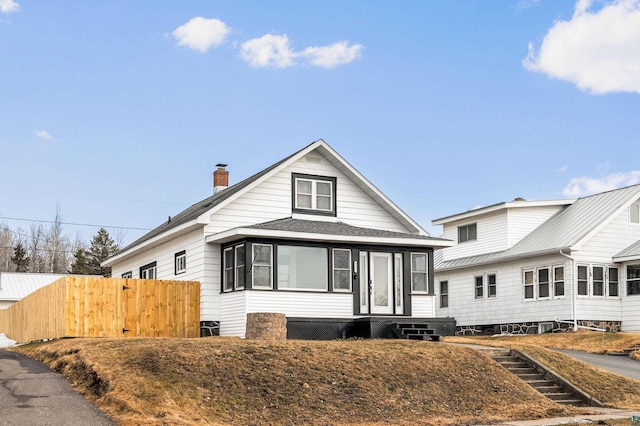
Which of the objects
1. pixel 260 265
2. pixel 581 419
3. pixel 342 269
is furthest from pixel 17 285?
pixel 581 419

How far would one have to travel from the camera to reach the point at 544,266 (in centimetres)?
3394

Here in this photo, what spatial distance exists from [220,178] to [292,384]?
1817 centimetres

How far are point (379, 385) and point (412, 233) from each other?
12.5 metres

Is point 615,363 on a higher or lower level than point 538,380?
lower

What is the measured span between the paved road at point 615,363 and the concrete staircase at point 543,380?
10.4ft

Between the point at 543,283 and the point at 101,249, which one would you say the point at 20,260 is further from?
the point at 543,283

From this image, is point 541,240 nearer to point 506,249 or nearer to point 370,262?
point 506,249

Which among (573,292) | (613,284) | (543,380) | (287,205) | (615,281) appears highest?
(287,205)

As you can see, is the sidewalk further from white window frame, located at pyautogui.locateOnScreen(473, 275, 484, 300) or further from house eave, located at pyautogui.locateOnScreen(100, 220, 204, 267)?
white window frame, located at pyautogui.locateOnScreen(473, 275, 484, 300)

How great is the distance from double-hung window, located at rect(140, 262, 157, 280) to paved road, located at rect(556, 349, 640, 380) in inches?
→ 600

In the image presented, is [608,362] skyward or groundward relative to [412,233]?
groundward

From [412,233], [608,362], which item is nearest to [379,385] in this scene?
[608,362]

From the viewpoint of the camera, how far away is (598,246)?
3319cm

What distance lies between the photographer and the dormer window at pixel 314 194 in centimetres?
2773
